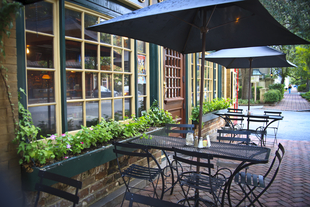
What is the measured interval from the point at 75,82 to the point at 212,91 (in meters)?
6.74

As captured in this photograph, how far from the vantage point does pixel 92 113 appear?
11.8 ft

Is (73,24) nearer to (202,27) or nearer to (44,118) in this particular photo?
(44,118)

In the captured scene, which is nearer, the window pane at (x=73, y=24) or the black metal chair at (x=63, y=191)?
the black metal chair at (x=63, y=191)

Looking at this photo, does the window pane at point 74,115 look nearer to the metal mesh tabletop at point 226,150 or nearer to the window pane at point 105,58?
the window pane at point 105,58

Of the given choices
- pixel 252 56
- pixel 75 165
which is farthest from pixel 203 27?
pixel 252 56

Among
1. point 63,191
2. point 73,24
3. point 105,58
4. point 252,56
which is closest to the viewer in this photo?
point 63,191

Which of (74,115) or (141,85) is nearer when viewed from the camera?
(74,115)

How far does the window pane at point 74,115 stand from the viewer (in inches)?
127

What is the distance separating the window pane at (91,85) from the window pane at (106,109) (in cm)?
23

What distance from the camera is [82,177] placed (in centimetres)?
289

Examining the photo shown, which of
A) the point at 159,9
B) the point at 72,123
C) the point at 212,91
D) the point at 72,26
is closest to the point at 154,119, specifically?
the point at 72,123

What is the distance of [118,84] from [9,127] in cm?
210

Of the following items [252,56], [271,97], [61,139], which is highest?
[252,56]

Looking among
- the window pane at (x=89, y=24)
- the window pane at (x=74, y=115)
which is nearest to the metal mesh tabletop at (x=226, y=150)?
the window pane at (x=74, y=115)
